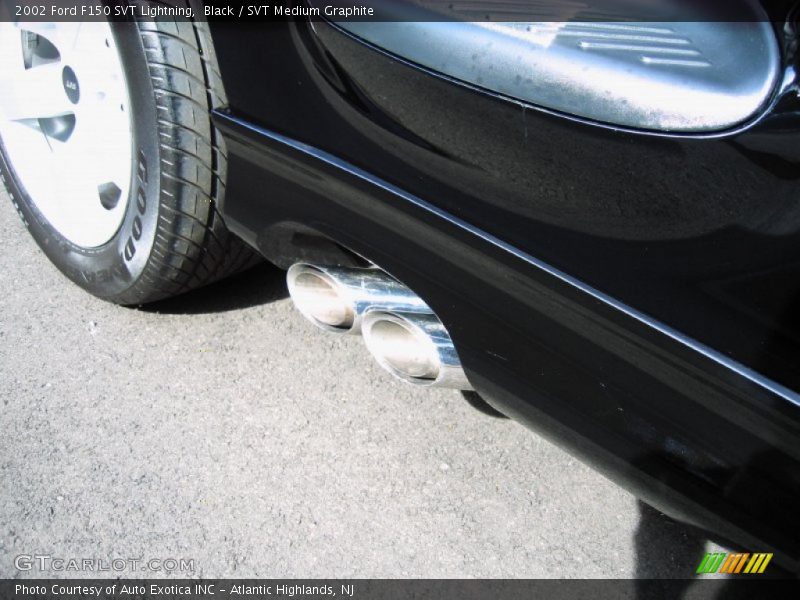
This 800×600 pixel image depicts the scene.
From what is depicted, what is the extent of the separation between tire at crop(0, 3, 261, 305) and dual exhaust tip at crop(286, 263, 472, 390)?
0.32 metres

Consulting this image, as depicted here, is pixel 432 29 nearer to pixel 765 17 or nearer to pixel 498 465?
pixel 765 17

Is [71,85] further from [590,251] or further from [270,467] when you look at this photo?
[590,251]

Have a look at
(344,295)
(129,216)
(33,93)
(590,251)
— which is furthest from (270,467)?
(33,93)

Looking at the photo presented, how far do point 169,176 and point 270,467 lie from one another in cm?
66

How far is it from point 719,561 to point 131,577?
3.72 feet

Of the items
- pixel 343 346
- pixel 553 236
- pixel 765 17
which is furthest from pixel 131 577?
pixel 765 17

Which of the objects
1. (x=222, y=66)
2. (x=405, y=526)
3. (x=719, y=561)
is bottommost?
(x=405, y=526)

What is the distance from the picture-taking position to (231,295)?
7.73 feet

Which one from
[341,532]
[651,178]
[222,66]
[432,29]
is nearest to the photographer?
[651,178]

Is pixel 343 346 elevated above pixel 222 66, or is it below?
below

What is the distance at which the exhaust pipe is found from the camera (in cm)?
149

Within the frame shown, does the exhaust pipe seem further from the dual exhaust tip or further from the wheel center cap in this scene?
the wheel center cap

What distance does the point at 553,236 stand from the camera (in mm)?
1212

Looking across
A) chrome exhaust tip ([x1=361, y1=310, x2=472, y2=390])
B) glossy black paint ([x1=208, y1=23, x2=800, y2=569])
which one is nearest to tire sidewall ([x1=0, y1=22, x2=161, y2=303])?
glossy black paint ([x1=208, y1=23, x2=800, y2=569])
